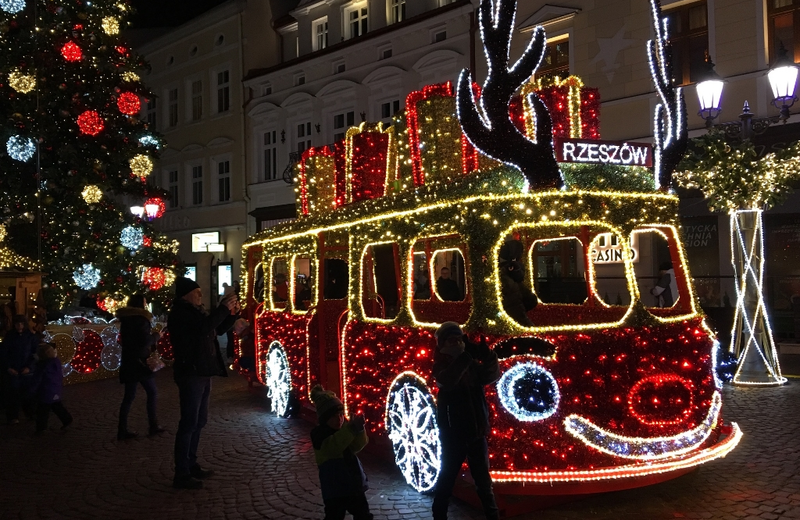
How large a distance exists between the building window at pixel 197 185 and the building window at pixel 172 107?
8.17 ft

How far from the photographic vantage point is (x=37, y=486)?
21.7ft

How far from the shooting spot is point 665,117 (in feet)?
20.0

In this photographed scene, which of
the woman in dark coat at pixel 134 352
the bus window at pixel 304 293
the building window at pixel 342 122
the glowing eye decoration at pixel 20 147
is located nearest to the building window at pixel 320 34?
the building window at pixel 342 122

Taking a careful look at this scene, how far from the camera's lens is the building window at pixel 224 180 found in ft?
92.3

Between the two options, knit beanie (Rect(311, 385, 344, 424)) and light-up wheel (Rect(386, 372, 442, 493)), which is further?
light-up wheel (Rect(386, 372, 442, 493))

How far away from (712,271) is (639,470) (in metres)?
11.9

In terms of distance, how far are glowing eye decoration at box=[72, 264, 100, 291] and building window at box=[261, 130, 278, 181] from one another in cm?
1233

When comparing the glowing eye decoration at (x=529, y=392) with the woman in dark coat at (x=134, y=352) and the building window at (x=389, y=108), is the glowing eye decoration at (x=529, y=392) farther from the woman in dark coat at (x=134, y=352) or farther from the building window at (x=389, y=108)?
the building window at (x=389, y=108)

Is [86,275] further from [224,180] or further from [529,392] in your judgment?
[224,180]

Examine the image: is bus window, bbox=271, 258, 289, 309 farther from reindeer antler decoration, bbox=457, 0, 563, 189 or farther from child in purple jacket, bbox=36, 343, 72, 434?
reindeer antler decoration, bbox=457, 0, 563, 189

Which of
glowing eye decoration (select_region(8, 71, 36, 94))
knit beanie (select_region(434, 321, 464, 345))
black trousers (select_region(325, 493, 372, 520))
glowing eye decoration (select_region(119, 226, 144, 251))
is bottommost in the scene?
black trousers (select_region(325, 493, 372, 520))

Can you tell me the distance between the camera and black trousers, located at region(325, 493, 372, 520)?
4305 millimetres

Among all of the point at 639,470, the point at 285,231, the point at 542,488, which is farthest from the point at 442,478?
the point at 285,231

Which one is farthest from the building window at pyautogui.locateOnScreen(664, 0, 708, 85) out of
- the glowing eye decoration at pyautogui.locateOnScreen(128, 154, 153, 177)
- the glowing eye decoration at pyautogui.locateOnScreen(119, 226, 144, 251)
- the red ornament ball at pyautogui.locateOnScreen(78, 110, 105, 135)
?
the red ornament ball at pyautogui.locateOnScreen(78, 110, 105, 135)
